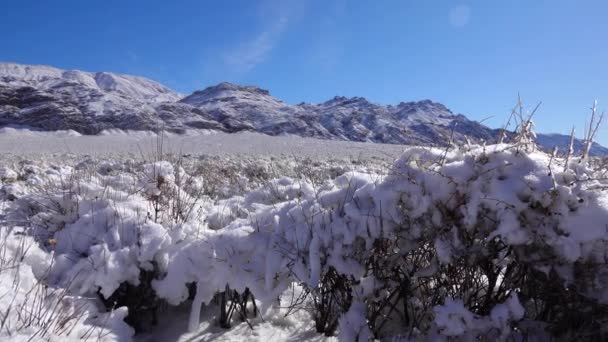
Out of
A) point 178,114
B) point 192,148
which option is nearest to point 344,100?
point 178,114

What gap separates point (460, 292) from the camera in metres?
2.65

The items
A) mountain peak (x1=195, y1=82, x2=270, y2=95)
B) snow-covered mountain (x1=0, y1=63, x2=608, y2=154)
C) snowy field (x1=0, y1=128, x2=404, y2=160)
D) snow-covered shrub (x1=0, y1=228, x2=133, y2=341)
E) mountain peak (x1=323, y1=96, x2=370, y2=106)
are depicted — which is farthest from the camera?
mountain peak (x1=323, y1=96, x2=370, y2=106)

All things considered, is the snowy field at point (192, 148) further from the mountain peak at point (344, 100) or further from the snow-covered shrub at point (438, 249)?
the mountain peak at point (344, 100)

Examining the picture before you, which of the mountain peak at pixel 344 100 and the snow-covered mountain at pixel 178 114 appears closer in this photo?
the snow-covered mountain at pixel 178 114

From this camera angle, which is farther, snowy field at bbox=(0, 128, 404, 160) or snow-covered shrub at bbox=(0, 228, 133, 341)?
snowy field at bbox=(0, 128, 404, 160)

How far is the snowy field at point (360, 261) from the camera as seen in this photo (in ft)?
7.38

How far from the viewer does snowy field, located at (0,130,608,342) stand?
225 centimetres

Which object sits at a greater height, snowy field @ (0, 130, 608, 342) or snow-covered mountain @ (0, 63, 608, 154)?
snow-covered mountain @ (0, 63, 608, 154)

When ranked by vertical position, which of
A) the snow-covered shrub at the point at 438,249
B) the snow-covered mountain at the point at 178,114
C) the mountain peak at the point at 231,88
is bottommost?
the snow-covered shrub at the point at 438,249

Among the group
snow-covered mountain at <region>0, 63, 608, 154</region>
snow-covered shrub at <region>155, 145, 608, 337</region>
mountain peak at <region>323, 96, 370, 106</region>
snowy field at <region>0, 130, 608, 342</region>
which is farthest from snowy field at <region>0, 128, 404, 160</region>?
mountain peak at <region>323, 96, 370, 106</region>

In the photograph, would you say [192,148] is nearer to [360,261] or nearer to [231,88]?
[360,261]

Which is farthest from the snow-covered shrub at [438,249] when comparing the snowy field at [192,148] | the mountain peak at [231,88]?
the mountain peak at [231,88]

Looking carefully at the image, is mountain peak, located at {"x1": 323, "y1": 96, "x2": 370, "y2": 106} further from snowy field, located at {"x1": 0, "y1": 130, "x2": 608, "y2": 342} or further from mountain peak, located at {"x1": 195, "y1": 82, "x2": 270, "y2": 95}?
snowy field, located at {"x1": 0, "y1": 130, "x2": 608, "y2": 342}

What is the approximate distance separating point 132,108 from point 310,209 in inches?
2438
